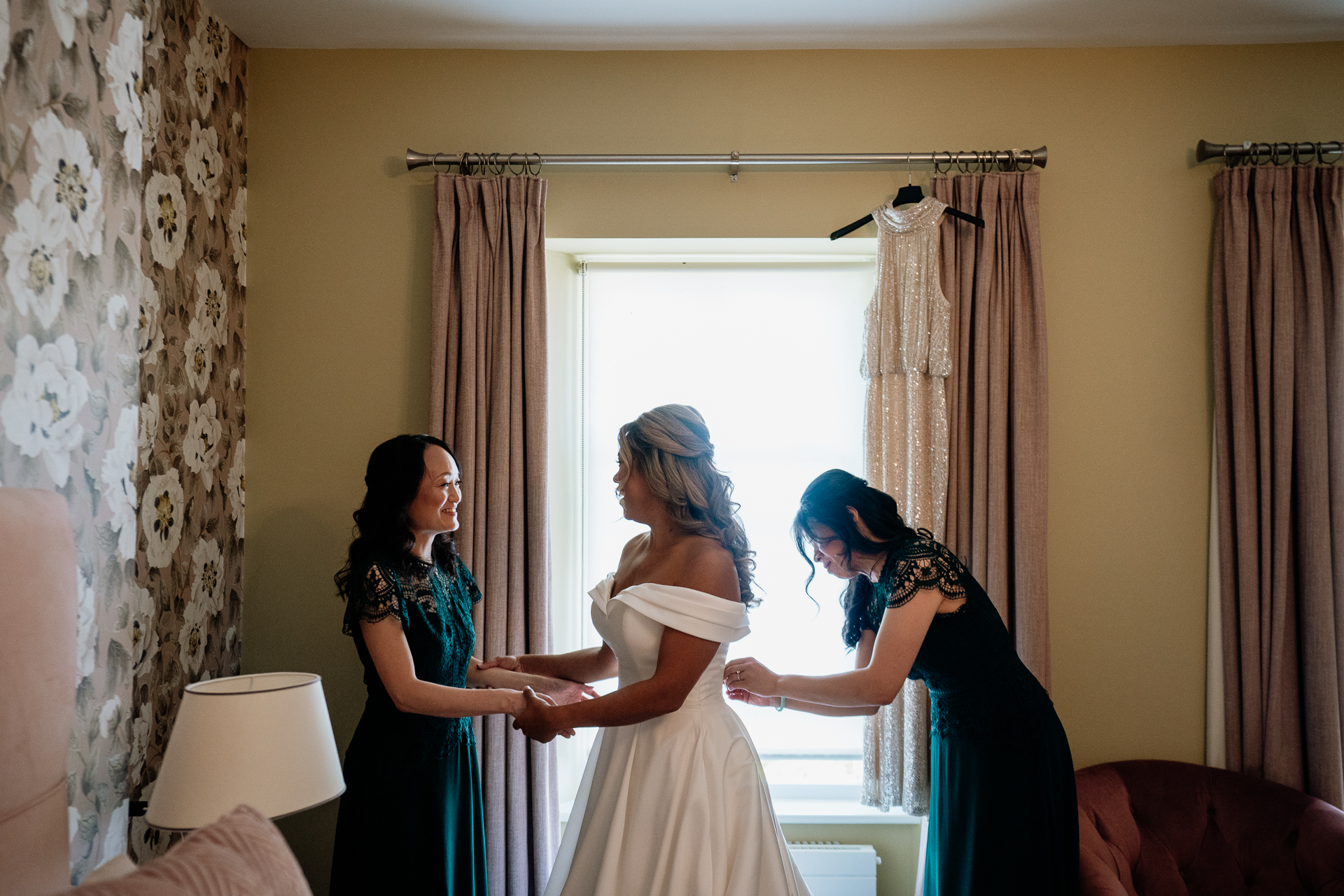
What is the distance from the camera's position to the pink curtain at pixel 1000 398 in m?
2.72

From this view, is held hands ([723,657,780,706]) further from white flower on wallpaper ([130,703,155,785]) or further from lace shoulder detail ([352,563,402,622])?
white flower on wallpaper ([130,703,155,785])

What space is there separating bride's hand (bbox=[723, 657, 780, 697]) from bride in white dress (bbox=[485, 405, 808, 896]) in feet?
0.29

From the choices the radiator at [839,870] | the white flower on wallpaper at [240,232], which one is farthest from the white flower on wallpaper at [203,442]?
the radiator at [839,870]

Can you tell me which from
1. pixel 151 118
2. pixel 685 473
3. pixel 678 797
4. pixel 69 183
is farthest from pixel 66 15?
pixel 678 797

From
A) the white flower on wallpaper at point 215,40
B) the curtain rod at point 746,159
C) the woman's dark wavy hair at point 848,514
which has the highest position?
the white flower on wallpaper at point 215,40

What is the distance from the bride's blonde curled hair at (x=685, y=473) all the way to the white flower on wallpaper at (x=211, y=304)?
5.04 ft

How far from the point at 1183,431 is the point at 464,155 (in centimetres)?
263

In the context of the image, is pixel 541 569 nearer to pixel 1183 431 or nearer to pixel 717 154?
pixel 717 154

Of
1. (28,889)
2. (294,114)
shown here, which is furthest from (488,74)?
(28,889)

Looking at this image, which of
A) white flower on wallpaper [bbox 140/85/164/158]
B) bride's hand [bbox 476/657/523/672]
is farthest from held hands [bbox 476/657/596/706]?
white flower on wallpaper [bbox 140/85/164/158]

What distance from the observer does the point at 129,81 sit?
205 cm

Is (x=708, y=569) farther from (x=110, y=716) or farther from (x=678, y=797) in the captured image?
(x=110, y=716)

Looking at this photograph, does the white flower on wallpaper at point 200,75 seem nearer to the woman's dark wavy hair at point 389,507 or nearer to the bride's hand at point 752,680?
the woman's dark wavy hair at point 389,507

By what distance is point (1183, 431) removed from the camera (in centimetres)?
290
